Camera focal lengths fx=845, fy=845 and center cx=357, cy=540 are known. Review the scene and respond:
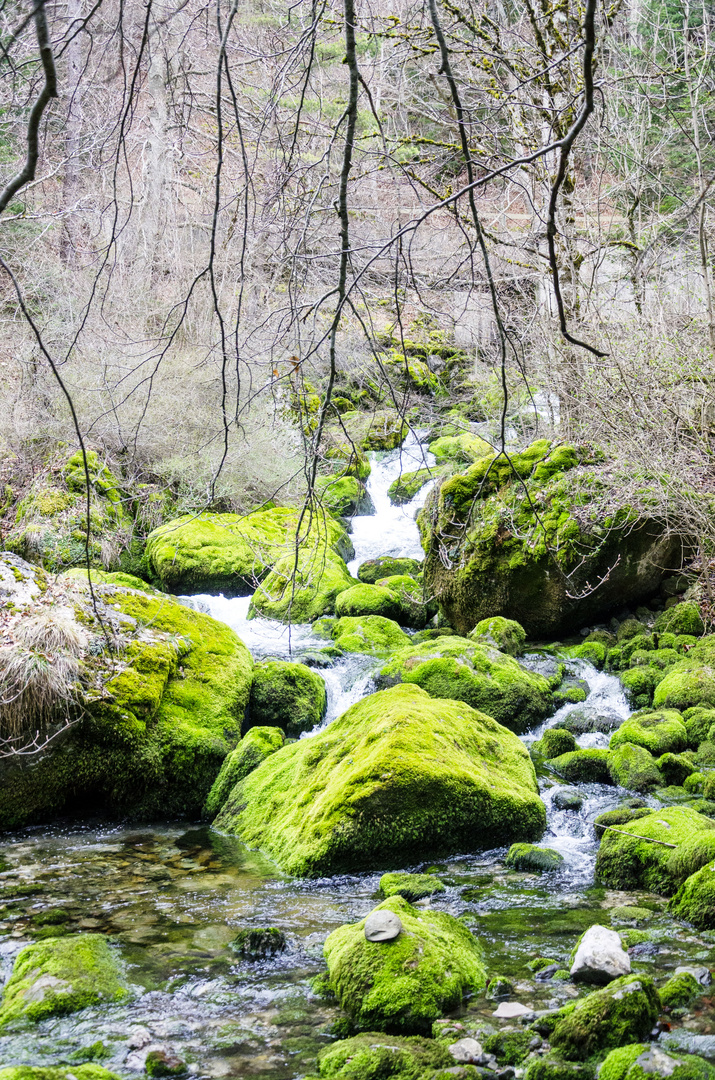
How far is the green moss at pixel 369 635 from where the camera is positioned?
979cm

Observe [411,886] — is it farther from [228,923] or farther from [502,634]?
[502,634]

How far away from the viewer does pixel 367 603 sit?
11094mm

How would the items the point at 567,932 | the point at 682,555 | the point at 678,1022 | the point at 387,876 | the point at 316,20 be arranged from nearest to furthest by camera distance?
the point at 316,20
the point at 678,1022
the point at 567,932
the point at 387,876
the point at 682,555

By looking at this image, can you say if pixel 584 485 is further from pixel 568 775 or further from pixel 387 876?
pixel 387 876

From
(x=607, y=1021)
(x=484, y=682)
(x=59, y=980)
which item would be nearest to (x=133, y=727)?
(x=59, y=980)

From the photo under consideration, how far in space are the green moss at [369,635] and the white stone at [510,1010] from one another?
6180mm

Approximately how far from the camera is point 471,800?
5578mm

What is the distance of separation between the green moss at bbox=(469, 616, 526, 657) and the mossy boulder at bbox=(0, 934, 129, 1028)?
19.1ft

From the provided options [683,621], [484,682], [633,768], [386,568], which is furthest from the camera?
[386,568]

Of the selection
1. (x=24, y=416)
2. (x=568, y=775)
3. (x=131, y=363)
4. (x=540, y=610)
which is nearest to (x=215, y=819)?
(x=568, y=775)

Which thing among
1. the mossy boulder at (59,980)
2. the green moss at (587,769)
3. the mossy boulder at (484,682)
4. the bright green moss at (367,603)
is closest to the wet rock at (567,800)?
the green moss at (587,769)

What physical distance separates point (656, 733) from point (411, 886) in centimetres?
300

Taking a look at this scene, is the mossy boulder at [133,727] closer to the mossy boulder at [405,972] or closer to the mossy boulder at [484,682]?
the mossy boulder at [484,682]

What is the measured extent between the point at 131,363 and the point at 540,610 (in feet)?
27.8
